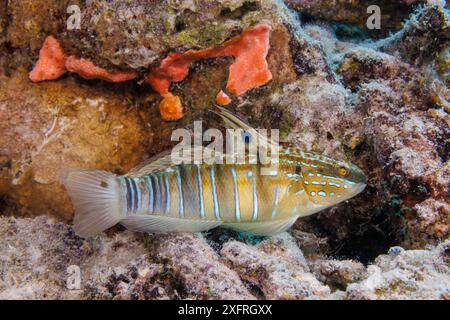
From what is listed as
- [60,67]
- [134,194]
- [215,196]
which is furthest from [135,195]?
[60,67]

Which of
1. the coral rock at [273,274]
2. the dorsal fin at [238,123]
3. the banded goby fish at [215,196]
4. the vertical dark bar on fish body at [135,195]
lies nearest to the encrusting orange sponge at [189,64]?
the dorsal fin at [238,123]

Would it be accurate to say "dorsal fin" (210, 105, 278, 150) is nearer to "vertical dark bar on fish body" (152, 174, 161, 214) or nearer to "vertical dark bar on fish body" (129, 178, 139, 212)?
"vertical dark bar on fish body" (152, 174, 161, 214)

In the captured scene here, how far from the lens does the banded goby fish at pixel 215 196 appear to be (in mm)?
2922

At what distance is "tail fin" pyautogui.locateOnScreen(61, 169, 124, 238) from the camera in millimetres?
2889

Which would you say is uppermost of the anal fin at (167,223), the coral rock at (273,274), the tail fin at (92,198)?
the tail fin at (92,198)

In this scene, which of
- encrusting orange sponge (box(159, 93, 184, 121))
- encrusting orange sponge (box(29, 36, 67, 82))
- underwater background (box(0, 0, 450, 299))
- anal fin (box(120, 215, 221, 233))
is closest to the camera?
anal fin (box(120, 215, 221, 233))

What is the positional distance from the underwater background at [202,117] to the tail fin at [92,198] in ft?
1.29

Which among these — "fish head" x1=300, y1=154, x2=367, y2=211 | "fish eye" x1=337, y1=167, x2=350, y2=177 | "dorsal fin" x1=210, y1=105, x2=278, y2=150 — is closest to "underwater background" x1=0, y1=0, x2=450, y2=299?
"fish head" x1=300, y1=154, x2=367, y2=211

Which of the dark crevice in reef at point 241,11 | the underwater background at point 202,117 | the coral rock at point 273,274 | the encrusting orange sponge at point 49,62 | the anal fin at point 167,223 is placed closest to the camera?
the coral rock at point 273,274

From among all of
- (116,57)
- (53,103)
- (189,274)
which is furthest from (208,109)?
(189,274)

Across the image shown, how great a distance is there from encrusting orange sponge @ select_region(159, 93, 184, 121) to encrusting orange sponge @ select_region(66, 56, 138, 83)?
0.43m

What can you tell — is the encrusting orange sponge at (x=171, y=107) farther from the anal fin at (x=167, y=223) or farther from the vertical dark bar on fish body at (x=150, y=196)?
the anal fin at (x=167, y=223)

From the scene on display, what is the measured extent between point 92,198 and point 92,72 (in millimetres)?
1629
